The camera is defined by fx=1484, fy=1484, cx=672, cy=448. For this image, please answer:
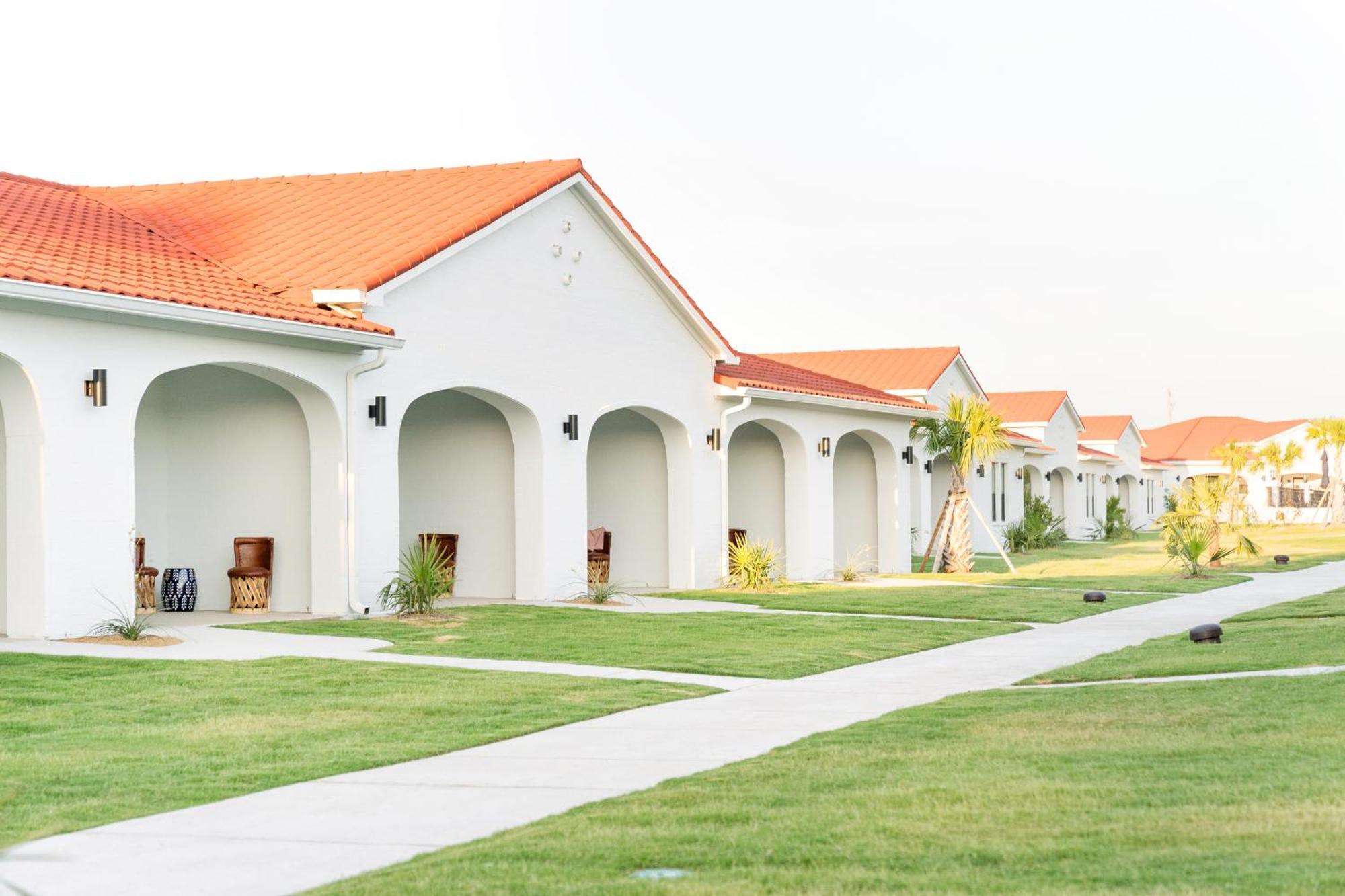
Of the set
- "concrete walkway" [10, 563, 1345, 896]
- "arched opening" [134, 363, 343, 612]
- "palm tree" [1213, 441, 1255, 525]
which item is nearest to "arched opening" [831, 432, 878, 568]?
"arched opening" [134, 363, 343, 612]

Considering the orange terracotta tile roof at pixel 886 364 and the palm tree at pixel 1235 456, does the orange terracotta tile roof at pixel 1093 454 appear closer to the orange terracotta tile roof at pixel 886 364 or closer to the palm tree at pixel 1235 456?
the palm tree at pixel 1235 456

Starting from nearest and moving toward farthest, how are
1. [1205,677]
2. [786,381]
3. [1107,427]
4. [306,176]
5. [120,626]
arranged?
[1205,677] → [120,626] → [306,176] → [786,381] → [1107,427]

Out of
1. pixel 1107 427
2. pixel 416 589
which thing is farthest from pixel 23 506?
pixel 1107 427

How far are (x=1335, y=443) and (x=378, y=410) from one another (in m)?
57.2

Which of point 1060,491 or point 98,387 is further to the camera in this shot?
point 1060,491

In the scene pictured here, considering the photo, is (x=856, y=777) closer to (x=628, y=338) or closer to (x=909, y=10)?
(x=628, y=338)

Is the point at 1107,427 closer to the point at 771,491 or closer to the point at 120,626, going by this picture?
the point at 771,491

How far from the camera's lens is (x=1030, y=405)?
49.4 metres

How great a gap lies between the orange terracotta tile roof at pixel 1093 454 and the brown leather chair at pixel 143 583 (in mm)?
42948

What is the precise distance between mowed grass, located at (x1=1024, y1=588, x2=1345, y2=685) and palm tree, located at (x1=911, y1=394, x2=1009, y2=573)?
11471 mm

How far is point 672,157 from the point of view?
1205 inches

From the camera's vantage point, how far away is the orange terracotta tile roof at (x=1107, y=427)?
201 feet

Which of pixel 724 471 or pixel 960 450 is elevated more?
pixel 960 450

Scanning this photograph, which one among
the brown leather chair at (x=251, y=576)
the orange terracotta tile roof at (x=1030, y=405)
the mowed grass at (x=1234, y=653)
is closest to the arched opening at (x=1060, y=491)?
the orange terracotta tile roof at (x=1030, y=405)
